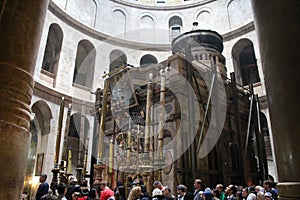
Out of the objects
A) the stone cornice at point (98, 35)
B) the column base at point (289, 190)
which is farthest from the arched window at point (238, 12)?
the column base at point (289, 190)

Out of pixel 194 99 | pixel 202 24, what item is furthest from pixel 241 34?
pixel 194 99

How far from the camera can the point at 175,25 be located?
76.2 ft

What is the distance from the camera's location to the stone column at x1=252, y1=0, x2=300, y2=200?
1.42 meters

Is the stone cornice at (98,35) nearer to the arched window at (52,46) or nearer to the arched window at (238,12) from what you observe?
the arched window at (52,46)

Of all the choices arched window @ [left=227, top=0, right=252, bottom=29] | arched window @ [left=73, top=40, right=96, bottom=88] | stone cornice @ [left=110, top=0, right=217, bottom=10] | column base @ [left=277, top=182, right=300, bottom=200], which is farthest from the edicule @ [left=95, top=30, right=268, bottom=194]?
stone cornice @ [left=110, top=0, right=217, bottom=10]

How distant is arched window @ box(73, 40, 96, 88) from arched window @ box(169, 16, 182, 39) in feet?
26.3

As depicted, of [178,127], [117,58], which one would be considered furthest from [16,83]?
[117,58]

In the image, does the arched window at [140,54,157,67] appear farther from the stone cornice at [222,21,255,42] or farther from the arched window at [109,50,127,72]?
the stone cornice at [222,21,255,42]

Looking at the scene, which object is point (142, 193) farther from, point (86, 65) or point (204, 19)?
point (204, 19)

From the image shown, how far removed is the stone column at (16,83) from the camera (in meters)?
1.46

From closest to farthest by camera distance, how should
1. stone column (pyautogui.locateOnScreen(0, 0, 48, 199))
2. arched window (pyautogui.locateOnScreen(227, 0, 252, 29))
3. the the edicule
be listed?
stone column (pyautogui.locateOnScreen(0, 0, 48, 199)) < the the edicule < arched window (pyautogui.locateOnScreen(227, 0, 252, 29))

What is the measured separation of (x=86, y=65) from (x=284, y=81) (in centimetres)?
1874

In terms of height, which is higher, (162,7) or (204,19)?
(162,7)

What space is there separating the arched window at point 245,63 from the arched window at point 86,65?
10.7 m
